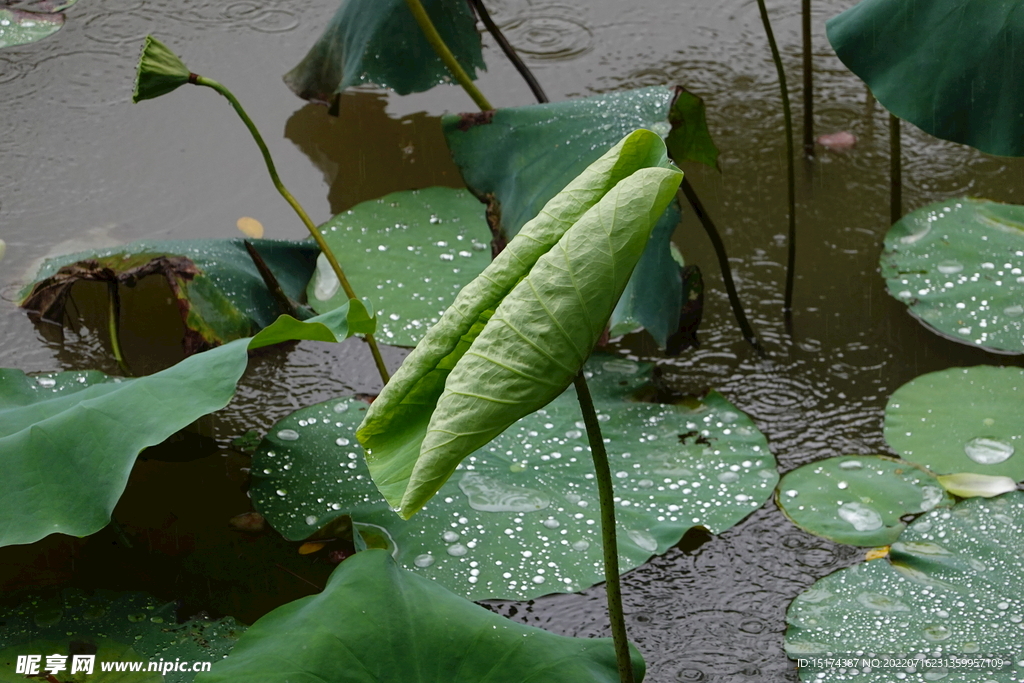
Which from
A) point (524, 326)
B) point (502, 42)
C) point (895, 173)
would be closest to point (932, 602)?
point (524, 326)

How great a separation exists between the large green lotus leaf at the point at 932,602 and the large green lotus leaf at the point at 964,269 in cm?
40

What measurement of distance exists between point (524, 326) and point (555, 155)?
0.76m

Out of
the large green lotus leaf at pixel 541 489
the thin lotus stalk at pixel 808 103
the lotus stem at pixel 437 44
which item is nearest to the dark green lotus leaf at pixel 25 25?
the lotus stem at pixel 437 44

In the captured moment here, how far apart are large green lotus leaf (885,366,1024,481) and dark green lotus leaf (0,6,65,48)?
2.27 meters

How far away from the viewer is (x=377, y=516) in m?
1.28

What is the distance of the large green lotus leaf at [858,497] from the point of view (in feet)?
4.26

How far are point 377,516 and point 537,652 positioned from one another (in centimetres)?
40

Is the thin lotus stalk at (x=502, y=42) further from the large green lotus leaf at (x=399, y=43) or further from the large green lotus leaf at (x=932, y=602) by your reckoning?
the large green lotus leaf at (x=932, y=602)

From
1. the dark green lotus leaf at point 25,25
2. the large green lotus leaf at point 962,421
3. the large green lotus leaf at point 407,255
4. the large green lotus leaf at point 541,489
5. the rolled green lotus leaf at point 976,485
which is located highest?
the dark green lotus leaf at point 25,25

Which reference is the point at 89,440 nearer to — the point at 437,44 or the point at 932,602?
the point at 437,44

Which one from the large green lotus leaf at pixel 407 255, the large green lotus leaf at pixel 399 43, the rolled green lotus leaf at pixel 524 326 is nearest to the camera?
the rolled green lotus leaf at pixel 524 326

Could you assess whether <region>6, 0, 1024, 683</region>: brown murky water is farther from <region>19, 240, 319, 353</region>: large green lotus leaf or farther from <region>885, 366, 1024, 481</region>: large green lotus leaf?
<region>19, 240, 319, 353</region>: large green lotus leaf

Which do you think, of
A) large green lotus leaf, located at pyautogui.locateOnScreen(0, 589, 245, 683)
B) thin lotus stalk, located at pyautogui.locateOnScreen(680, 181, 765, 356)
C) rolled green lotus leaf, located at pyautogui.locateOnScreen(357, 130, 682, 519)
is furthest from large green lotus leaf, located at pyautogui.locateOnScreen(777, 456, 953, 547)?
large green lotus leaf, located at pyautogui.locateOnScreen(0, 589, 245, 683)

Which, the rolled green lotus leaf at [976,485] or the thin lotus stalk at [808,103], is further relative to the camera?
the thin lotus stalk at [808,103]
